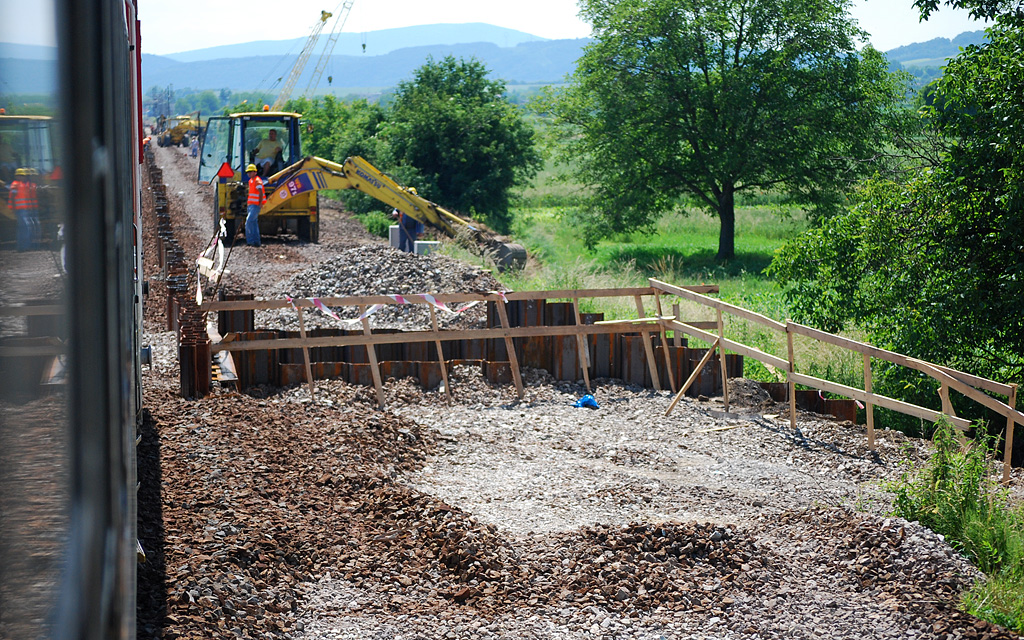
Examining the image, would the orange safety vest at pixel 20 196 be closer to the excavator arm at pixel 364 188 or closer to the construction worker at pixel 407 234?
the excavator arm at pixel 364 188

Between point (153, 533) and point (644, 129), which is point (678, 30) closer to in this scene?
point (644, 129)

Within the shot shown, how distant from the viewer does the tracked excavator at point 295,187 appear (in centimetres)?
2033

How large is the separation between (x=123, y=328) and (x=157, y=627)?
3362 millimetres

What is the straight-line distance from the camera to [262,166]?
22.8 m

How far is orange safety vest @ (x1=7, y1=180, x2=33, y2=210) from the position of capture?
114 centimetres

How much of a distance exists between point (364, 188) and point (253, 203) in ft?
9.24

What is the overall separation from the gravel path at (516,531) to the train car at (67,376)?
3552 millimetres

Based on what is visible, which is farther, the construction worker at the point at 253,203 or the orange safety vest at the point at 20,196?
the construction worker at the point at 253,203

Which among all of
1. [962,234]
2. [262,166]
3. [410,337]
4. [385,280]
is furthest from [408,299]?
[262,166]

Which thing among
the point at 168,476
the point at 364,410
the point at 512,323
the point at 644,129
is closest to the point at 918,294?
the point at 512,323

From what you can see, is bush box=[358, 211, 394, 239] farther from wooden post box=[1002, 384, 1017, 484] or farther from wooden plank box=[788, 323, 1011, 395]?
wooden post box=[1002, 384, 1017, 484]

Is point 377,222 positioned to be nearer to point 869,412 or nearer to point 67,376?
point 869,412

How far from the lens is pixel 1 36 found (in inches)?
41.1

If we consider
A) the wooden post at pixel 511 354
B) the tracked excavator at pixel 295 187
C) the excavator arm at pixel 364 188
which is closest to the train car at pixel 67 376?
the wooden post at pixel 511 354
